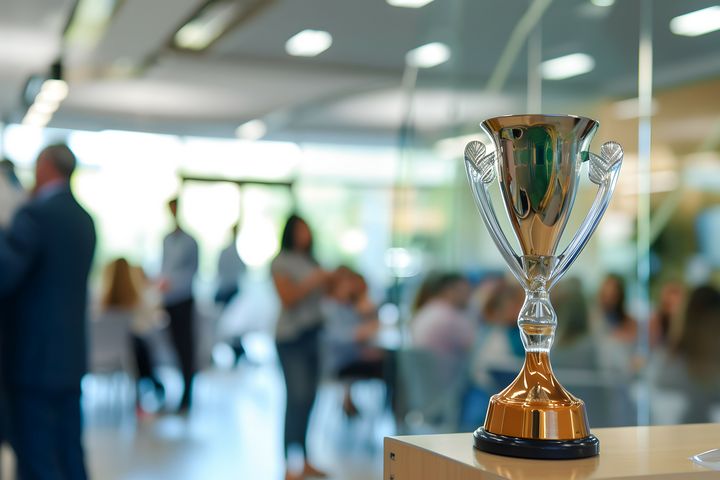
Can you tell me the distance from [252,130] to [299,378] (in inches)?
297

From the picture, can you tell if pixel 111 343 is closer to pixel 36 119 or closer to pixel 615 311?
pixel 615 311

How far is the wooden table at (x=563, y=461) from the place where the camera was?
118cm

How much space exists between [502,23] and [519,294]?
1.24 metres

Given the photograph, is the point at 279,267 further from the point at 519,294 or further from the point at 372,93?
the point at 372,93

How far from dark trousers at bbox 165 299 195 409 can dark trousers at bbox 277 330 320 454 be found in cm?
269

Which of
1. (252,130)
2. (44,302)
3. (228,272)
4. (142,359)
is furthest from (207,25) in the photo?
(252,130)

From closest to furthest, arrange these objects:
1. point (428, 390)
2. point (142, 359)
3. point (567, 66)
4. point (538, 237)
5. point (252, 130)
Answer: point (538, 237) < point (567, 66) < point (428, 390) < point (142, 359) < point (252, 130)

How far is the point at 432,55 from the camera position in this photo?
15.3 ft

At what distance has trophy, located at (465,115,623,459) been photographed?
129cm

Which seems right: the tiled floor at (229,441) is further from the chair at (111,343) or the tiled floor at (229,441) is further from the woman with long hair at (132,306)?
the woman with long hair at (132,306)

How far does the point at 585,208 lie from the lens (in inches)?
150

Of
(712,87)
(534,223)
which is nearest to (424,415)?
(712,87)

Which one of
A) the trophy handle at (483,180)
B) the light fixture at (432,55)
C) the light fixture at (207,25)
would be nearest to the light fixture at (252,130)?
the light fixture at (207,25)

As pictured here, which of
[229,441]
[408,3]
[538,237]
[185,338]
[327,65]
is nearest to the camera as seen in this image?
[538,237]
